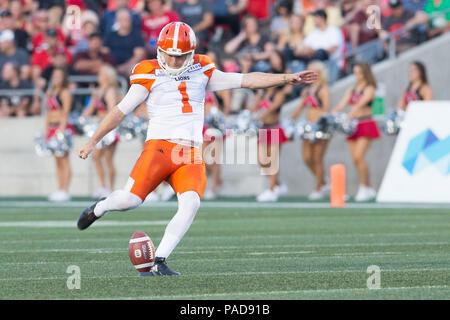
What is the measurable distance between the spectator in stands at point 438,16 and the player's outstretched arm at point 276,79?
10717 millimetres

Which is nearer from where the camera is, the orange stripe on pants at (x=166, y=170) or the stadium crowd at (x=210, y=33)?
the orange stripe on pants at (x=166, y=170)

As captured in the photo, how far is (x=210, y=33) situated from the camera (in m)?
20.6

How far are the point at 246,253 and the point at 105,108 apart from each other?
31.1 feet

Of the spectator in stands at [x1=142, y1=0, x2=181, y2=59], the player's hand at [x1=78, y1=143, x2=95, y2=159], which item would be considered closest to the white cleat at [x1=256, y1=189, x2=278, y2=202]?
the spectator in stands at [x1=142, y1=0, x2=181, y2=59]

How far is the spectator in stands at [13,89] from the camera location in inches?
824

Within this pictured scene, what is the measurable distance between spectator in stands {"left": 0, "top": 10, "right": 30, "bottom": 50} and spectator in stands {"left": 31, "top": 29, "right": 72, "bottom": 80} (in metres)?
0.67

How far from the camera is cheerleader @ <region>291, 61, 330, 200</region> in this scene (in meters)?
18.7

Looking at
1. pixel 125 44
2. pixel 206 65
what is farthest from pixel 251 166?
pixel 206 65

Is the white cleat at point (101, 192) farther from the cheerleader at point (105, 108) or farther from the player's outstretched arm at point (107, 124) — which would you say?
the player's outstretched arm at point (107, 124)

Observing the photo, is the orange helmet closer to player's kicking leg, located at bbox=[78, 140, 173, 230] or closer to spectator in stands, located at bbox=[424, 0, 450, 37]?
player's kicking leg, located at bbox=[78, 140, 173, 230]

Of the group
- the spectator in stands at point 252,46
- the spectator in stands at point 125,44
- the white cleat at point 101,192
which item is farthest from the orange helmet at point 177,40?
the spectator in stands at point 125,44

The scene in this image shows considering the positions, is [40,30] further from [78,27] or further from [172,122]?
[172,122]

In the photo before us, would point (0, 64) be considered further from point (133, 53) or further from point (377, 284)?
point (377, 284)
